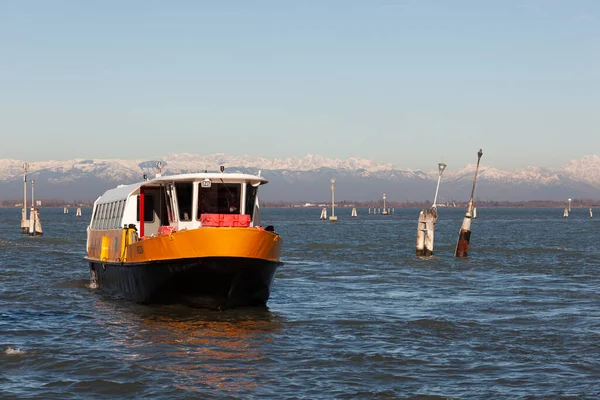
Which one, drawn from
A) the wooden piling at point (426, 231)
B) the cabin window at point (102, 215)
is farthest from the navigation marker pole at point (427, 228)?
the cabin window at point (102, 215)

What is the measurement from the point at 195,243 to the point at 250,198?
356cm

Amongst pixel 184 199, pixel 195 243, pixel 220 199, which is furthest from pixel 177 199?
pixel 195 243

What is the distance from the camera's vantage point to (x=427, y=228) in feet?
175

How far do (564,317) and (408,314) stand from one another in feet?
14.7

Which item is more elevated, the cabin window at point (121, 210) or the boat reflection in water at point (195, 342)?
the cabin window at point (121, 210)

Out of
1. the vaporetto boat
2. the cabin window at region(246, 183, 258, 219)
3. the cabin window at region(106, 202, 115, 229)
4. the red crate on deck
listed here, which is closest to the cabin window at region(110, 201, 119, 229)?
the cabin window at region(106, 202, 115, 229)

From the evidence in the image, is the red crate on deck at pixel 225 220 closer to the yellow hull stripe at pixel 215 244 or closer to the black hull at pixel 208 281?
the yellow hull stripe at pixel 215 244

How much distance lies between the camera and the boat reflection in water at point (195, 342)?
17703 millimetres

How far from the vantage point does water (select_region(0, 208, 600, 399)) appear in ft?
55.5

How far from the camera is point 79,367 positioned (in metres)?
18.7

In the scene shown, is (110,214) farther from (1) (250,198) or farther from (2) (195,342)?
(2) (195,342)

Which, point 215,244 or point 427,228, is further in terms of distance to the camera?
point 427,228

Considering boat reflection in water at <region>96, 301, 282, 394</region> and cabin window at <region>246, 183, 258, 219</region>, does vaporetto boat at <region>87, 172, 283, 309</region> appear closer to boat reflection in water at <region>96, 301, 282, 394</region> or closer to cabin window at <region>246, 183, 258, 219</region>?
cabin window at <region>246, 183, 258, 219</region>

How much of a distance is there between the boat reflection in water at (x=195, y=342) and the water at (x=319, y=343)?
0.04 metres
